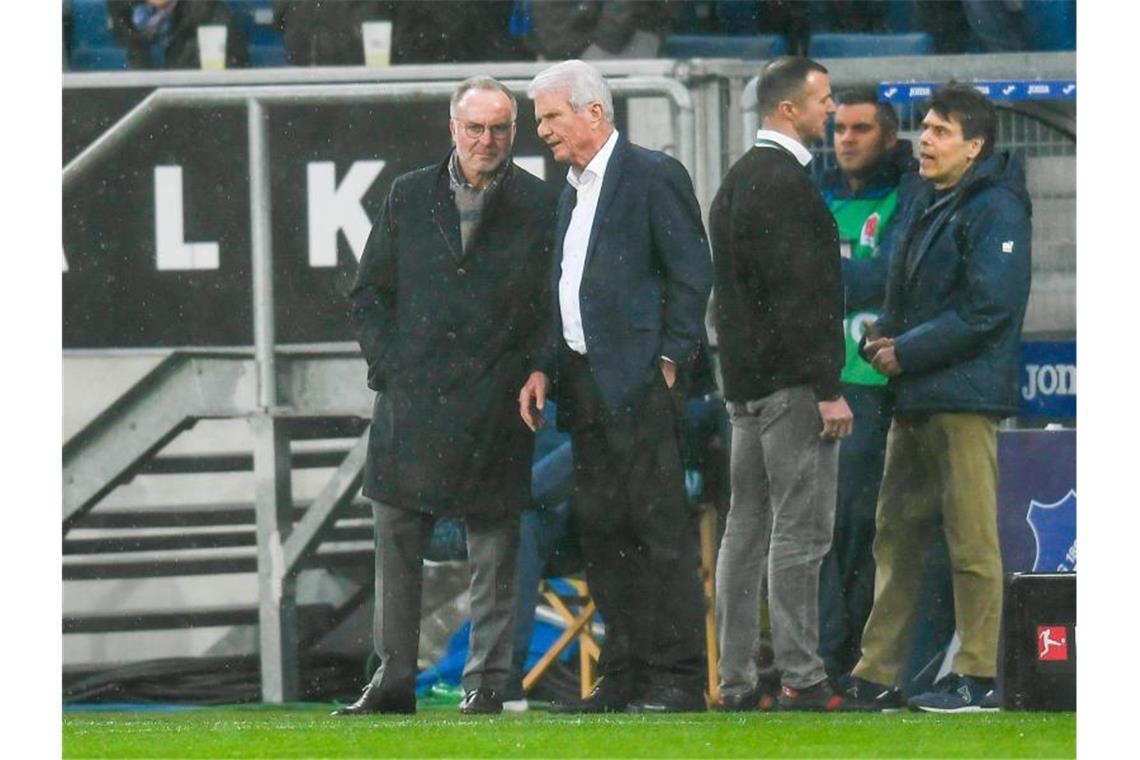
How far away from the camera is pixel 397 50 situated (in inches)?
295

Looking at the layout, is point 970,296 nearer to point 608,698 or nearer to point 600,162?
point 600,162

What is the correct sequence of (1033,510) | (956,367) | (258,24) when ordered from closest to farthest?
1. (956,367)
2. (1033,510)
3. (258,24)

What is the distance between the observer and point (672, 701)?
6109mm

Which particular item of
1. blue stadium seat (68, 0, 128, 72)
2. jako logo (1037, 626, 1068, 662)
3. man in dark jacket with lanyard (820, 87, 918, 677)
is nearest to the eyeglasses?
man in dark jacket with lanyard (820, 87, 918, 677)

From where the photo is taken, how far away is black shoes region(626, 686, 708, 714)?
610 centimetres

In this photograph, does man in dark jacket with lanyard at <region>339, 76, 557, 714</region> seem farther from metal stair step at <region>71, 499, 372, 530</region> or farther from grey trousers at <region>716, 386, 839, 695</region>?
metal stair step at <region>71, 499, 372, 530</region>

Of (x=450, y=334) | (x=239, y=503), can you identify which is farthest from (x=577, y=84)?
(x=239, y=503)

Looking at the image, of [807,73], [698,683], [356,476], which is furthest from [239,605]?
[807,73]

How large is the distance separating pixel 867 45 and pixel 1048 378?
4.06ft

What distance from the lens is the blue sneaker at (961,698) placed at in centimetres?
640

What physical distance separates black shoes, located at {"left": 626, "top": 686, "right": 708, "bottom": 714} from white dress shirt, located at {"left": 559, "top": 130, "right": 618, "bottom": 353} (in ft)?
2.68

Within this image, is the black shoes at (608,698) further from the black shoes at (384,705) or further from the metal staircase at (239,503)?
the metal staircase at (239,503)

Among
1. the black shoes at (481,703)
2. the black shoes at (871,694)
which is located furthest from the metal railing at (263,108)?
the black shoes at (871,694)

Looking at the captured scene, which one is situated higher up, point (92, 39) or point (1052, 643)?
point (92, 39)
